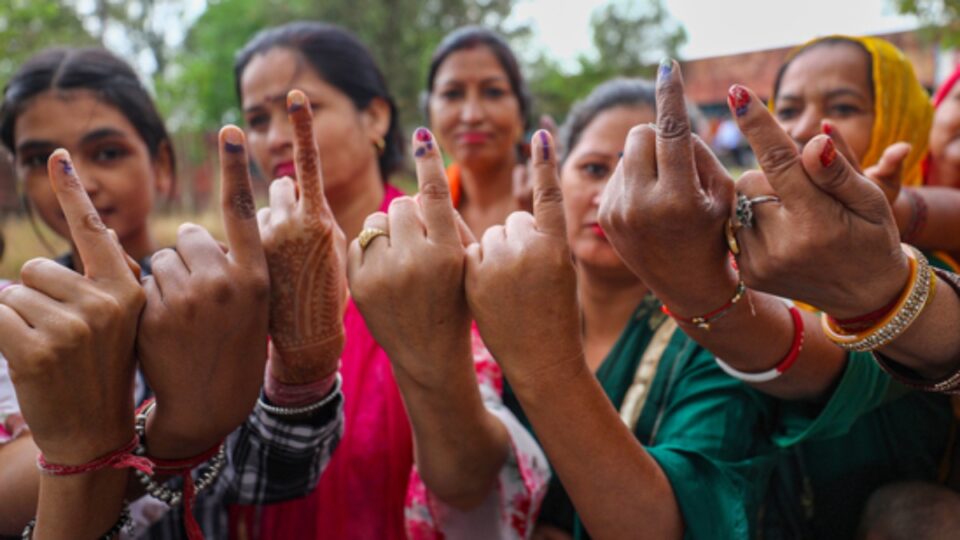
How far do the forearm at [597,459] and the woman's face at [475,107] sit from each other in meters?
2.26

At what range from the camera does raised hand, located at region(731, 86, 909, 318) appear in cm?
91

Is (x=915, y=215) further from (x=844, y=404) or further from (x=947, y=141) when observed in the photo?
(x=947, y=141)

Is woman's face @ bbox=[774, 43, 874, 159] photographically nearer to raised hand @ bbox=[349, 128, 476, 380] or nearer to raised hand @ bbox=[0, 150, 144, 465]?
raised hand @ bbox=[349, 128, 476, 380]

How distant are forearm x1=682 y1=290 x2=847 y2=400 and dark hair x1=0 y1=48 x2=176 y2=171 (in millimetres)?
1649

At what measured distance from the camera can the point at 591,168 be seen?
1992mm

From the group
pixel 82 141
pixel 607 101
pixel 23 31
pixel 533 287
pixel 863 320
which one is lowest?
pixel 863 320

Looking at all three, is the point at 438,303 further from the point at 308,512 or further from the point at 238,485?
the point at 308,512

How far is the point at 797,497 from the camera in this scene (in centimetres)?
164

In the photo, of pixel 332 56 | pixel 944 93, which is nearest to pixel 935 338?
pixel 944 93

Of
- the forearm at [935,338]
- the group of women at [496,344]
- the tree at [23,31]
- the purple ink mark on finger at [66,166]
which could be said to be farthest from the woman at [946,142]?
the tree at [23,31]

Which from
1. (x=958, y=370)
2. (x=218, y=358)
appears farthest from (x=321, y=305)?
(x=958, y=370)

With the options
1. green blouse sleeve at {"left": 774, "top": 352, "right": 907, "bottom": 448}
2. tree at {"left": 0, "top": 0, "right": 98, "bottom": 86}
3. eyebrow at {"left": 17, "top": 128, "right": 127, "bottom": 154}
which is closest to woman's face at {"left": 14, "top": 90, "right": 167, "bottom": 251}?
eyebrow at {"left": 17, "top": 128, "right": 127, "bottom": 154}

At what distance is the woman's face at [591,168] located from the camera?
74.9 inches

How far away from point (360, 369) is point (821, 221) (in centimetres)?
115
